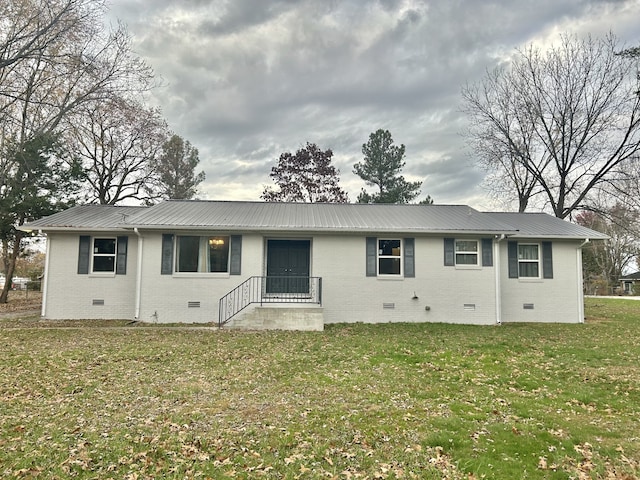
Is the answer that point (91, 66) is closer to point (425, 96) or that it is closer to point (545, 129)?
point (425, 96)

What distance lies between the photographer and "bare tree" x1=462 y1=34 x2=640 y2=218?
52.6 ft

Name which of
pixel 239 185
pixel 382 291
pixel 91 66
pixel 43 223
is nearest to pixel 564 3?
pixel 382 291

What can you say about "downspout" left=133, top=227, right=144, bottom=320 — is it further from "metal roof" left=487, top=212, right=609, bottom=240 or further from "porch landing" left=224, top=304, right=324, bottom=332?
"metal roof" left=487, top=212, right=609, bottom=240

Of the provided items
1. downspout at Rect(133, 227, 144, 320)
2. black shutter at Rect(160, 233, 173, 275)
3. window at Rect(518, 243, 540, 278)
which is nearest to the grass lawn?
downspout at Rect(133, 227, 144, 320)

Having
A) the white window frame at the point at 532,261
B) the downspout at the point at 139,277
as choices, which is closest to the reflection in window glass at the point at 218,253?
the downspout at the point at 139,277

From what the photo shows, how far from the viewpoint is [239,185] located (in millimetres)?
28797

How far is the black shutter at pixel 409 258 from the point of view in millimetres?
12148

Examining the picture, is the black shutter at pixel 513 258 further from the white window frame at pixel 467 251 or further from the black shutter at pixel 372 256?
the black shutter at pixel 372 256

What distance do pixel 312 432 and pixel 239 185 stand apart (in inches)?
1032

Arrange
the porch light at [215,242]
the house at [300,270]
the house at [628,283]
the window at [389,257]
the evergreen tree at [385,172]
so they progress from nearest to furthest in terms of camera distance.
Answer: the house at [300,270] < the porch light at [215,242] < the window at [389,257] < the evergreen tree at [385,172] < the house at [628,283]

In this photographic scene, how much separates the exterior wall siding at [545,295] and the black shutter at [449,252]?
206 cm

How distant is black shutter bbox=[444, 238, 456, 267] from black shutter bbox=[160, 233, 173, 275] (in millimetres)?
8772

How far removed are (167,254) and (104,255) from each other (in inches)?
95.6

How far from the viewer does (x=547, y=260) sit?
42.6ft
